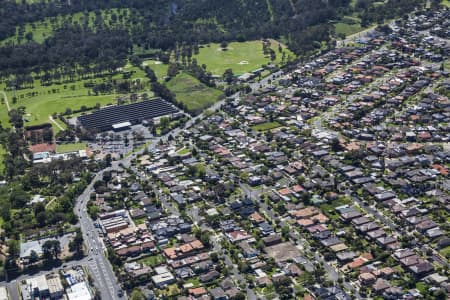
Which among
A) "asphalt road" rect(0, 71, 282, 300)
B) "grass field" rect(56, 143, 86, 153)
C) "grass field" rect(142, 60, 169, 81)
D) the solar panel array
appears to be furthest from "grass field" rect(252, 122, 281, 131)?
"grass field" rect(142, 60, 169, 81)

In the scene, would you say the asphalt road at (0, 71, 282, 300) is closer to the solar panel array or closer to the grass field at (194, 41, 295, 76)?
the solar panel array

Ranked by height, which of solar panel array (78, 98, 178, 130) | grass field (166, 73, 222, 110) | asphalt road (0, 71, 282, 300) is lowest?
asphalt road (0, 71, 282, 300)

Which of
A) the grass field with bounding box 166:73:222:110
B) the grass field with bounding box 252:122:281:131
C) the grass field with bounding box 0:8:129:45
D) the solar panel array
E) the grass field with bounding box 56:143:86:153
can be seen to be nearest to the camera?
the grass field with bounding box 56:143:86:153

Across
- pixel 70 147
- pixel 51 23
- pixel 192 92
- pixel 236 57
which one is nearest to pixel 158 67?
pixel 236 57

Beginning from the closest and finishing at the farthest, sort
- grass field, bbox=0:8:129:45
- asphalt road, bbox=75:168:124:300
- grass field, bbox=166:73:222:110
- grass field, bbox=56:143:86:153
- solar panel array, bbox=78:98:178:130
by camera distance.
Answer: asphalt road, bbox=75:168:124:300, grass field, bbox=56:143:86:153, solar panel array, bbox=78:98:178:130, grass field, bbox=166:73:222:110, grass field, bbox=0:8:129:45

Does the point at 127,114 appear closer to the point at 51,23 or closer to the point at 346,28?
the point at 346,28

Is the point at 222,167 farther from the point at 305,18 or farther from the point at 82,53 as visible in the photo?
the point at 305,18

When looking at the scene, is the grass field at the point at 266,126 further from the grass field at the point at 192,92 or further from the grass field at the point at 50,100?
the grass field at the point at 50,100

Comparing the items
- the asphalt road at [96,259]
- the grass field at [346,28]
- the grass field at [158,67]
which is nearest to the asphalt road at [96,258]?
the asphalt road at [96,259]

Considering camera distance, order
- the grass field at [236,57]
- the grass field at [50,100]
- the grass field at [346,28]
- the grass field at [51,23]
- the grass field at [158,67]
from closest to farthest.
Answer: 1. the grass field at [50,100]
2. the grass field at [158,67]
3. the grass field at [236,57]
4. the grass field at [346,28]
5. the grass field at [51,23]
